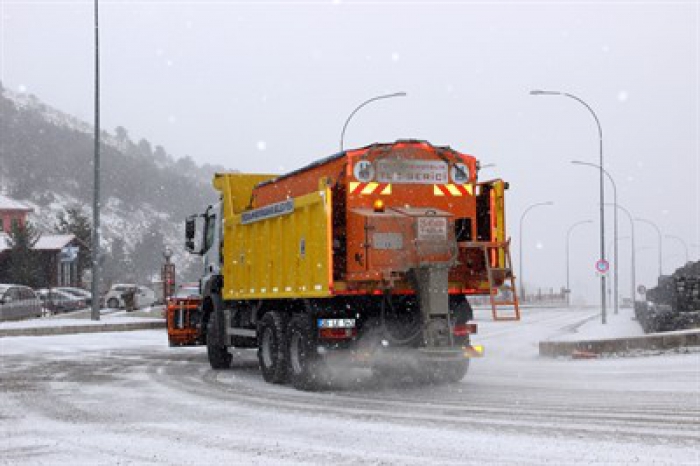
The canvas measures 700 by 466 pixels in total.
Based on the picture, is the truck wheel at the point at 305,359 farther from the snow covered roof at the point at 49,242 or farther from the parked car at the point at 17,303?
the snow covered roof at the point at 49,242

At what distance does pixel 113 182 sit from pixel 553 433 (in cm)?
17066

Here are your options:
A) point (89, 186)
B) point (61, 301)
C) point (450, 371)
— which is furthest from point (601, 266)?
point (89, 186)

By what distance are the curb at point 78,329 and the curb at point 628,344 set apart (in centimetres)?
1848

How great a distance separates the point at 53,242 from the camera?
70938 millimetres

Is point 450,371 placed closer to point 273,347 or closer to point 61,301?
point 273,347

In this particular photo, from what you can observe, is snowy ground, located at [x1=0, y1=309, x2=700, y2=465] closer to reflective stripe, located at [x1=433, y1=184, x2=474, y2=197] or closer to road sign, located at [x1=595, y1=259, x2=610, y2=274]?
reflective stripe, located at [x1=433, y1=184, x2=474, y2=197]

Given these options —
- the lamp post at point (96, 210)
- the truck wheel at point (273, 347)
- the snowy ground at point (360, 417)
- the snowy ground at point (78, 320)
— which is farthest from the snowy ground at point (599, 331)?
the lamp post at point (96, 210)

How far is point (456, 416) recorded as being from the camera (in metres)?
10.7

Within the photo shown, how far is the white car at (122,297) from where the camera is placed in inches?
2154

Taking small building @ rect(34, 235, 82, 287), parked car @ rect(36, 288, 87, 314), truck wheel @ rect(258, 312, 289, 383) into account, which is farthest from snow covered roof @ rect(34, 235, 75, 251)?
truck wheel @ rect(258, 312, 289, 383)

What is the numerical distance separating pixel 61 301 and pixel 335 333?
41318mm

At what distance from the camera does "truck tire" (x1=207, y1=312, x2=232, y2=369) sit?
18.3 meters

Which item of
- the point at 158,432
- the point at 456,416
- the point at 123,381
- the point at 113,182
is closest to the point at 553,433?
the point at 456,416

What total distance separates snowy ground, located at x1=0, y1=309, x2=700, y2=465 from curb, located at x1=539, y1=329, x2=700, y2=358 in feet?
1.33
